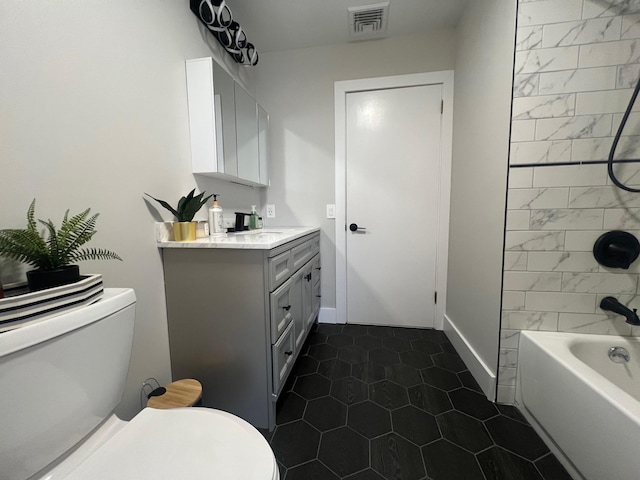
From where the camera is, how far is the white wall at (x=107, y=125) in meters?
0.73

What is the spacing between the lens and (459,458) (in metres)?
1.05

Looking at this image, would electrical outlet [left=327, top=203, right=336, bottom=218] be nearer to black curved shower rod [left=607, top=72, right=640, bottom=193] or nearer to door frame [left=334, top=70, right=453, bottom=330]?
door frame [left=334, top=70, right=453, bottom=330]

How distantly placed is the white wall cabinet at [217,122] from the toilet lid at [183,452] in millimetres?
1165

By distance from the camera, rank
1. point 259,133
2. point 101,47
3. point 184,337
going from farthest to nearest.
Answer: point 259,133, point 184,337, point 101,47

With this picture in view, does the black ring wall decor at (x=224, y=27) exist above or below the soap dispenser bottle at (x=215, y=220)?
above

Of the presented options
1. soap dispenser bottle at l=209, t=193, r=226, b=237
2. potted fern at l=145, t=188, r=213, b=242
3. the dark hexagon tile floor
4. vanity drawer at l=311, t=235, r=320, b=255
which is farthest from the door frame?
potted fern at l=145, t=188, r=213, b=242

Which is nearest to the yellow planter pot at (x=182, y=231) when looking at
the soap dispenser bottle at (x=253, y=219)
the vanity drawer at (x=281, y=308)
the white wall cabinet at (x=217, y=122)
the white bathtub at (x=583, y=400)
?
the white wall cabinet at (x=217, y=122)

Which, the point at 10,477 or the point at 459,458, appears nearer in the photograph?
the point at 10,477

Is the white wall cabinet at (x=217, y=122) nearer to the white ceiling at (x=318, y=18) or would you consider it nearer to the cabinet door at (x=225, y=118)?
the cabinet door at (x=225, y=118)

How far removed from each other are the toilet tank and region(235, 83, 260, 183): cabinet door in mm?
1207

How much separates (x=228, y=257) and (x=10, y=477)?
76 cm

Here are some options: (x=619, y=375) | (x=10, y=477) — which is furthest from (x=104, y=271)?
(x=619, y=375)

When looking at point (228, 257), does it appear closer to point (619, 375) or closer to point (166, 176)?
point (166, 176)

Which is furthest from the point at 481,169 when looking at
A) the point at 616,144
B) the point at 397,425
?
the point at 397,425
